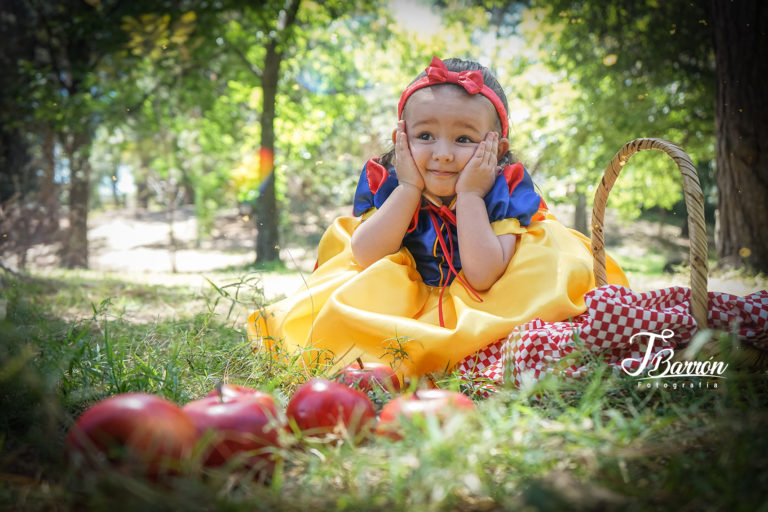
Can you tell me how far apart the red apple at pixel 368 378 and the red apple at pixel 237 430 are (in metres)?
0.47

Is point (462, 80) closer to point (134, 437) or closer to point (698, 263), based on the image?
point (698, 263)

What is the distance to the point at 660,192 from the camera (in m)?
10.0

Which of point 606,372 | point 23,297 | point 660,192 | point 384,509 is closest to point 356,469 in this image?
point 384,509

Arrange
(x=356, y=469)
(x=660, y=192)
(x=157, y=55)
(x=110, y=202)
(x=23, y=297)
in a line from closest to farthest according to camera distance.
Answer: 1. (x=356, y=469)
2. (x=23, y=297)
3. (x=157, y=55)
4. (x=660, y=192)
5. (x=110, y=202)

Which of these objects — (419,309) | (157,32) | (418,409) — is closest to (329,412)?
(418,409)

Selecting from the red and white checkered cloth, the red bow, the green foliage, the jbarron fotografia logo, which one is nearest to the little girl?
the red bow

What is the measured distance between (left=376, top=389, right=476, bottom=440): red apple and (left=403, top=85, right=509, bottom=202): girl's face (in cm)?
126

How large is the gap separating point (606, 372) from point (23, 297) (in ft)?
12.6

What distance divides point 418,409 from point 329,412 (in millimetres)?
238

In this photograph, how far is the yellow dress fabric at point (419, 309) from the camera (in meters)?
2.02

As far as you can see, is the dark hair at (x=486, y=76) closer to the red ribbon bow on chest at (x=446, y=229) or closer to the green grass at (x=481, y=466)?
the red ribbon bow on chest at (x=446, y=229)

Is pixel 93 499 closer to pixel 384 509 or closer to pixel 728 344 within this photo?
pixel 384 509

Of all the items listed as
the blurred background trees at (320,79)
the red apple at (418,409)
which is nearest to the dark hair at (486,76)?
the red apple at (418,409)

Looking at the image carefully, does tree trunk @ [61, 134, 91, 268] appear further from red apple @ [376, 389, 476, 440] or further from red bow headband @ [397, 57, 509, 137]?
red apple @ [376, 389, 476, 440]
